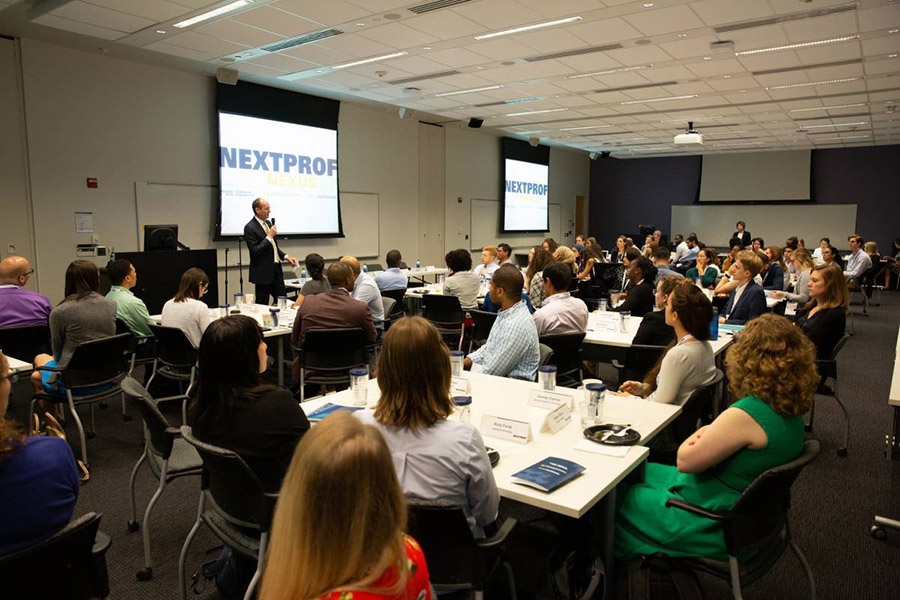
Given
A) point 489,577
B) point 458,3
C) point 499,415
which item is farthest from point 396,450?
point 458,3

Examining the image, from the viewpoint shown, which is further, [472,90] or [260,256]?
[472,90]

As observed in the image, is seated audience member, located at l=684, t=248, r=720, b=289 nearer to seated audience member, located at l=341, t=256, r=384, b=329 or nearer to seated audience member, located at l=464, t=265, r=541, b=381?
seated audience member, located at l=341, t=256, r=384, b=329

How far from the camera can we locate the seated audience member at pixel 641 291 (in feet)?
18.2

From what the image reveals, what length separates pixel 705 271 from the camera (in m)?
7.82

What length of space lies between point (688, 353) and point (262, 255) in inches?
214

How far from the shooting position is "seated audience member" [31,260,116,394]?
4.03m

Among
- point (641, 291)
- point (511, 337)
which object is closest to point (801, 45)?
point (641, 291)

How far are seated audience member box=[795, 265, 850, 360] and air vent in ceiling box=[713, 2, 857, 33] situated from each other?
2638 millimetres

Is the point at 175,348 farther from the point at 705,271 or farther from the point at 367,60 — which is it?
the point at 705,271

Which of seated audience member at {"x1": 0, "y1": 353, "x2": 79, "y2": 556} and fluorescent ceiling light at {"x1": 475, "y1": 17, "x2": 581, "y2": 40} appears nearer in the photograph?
seated audience member at {"x1": 0, "y1": 353, "x2": 79, "y2": 556}

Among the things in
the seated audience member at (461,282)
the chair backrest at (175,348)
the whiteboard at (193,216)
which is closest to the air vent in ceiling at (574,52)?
the seated audience member at (461,282)

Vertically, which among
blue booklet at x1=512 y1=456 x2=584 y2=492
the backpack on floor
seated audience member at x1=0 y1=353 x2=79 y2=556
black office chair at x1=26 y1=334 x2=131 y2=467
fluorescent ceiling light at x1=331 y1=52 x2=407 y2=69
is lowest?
the backpack on floor

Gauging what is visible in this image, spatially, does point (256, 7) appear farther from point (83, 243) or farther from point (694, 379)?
point (694, 379)

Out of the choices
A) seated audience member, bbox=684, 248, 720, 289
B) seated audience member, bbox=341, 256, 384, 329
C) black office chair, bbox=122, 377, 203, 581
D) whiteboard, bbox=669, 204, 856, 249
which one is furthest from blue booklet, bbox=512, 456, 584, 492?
whiteboard, bbox=669, 204, 856, 249
